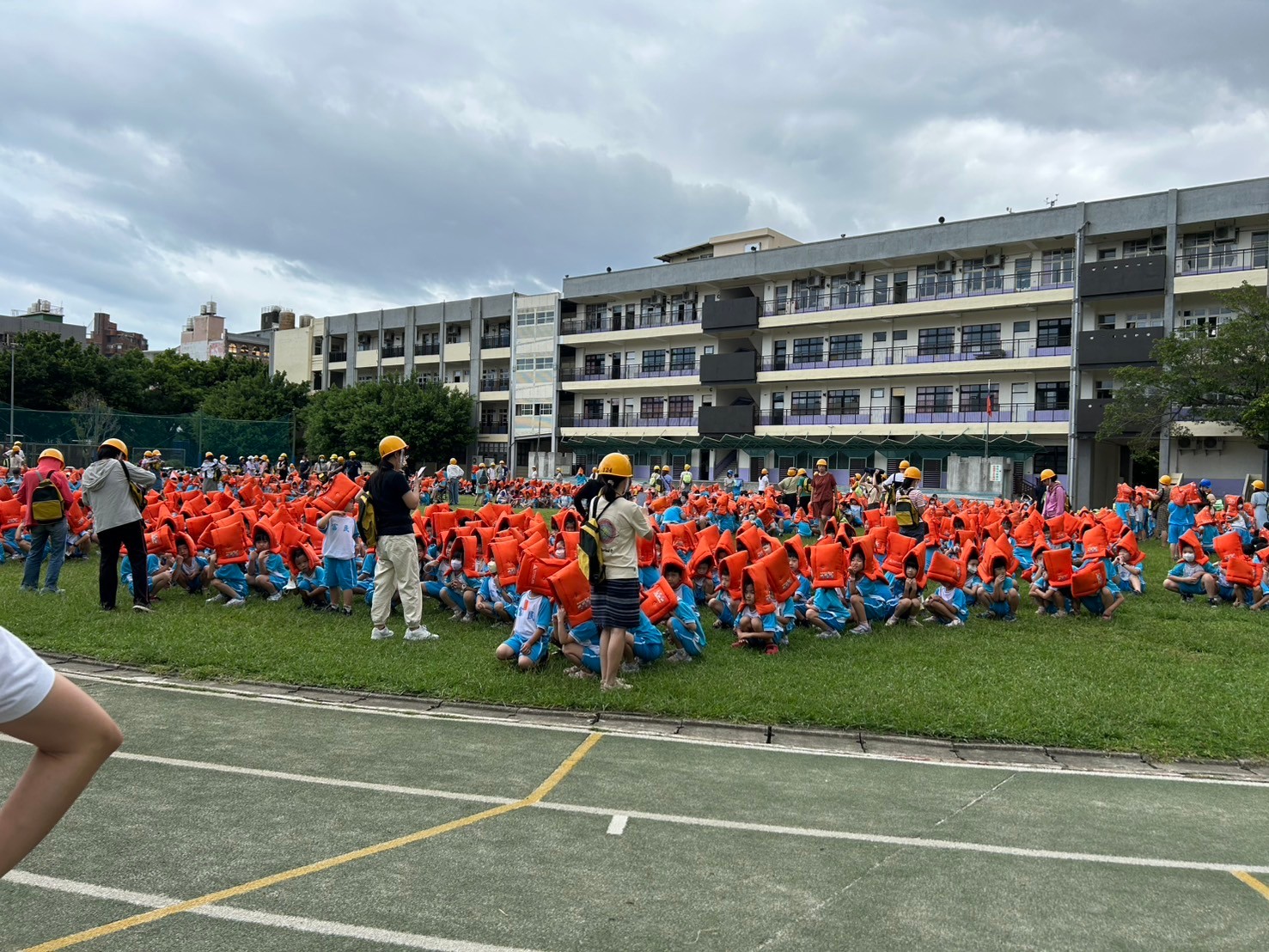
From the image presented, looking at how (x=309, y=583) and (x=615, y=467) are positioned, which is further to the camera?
(x=309, y=583)

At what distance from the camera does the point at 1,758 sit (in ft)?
17.3

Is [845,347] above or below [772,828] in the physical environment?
above

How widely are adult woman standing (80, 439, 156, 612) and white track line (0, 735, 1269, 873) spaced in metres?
5.35

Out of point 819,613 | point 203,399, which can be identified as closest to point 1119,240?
point 819,613

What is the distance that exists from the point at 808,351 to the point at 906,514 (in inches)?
1500

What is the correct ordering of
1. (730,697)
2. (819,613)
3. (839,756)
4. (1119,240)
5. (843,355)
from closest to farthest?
(839,756) → (730,697) → (819,613) → (1119,240) → (843,355)

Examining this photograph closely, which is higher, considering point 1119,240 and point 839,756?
point 1119,240

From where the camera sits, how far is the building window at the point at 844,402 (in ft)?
153

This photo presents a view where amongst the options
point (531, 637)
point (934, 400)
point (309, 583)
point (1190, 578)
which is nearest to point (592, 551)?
point (531, 637)

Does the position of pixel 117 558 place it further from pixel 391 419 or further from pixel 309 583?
pixel 391 419

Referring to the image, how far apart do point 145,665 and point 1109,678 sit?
877 cm

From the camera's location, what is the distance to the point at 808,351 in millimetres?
48750

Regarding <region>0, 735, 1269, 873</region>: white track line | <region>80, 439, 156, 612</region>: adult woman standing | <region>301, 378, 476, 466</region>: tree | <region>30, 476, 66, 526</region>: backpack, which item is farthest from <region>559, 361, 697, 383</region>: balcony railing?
<region>0, 735, 1269, 873</region>: white track line

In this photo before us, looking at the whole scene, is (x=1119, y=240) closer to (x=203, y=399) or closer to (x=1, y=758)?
(x=1, y=758)
